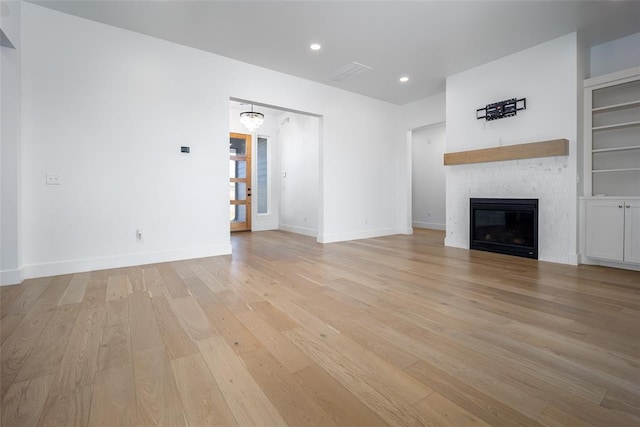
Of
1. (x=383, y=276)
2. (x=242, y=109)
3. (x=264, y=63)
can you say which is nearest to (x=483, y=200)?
(x=383, y=276)

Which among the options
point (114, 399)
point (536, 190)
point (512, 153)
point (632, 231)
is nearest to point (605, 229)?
point (632, 231)

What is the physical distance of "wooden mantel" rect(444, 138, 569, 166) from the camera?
354 centimetres

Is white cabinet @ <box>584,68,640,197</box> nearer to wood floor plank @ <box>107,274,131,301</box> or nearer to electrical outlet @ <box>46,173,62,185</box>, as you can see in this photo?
wood floor plank @ <box>107,274,131,301</box>

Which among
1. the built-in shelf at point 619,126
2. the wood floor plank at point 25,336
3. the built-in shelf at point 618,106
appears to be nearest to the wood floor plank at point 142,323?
the wood floor plank at point 25,336

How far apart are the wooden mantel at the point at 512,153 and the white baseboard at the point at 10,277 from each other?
5694 millimetres

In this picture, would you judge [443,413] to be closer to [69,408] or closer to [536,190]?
[69,408]

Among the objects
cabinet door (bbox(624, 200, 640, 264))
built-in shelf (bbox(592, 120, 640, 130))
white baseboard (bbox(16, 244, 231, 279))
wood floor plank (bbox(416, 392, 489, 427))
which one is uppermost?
built-in shelf (bbox(592, 120, 640, 130))

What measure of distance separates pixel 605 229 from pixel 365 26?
3.80 m

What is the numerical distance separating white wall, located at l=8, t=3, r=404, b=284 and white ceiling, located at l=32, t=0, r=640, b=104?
28cm

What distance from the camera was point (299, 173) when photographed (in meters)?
6.83

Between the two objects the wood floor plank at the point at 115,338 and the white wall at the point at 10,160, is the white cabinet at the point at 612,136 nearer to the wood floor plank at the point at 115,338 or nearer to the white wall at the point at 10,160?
the wood floor plank at the point at 115,338

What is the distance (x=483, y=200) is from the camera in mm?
4352

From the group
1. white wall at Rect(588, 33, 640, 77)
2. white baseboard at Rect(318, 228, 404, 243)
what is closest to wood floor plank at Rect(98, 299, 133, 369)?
white baseboard at Rect(318, 228, 404, 243)

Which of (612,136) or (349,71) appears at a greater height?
A: (349,71)
